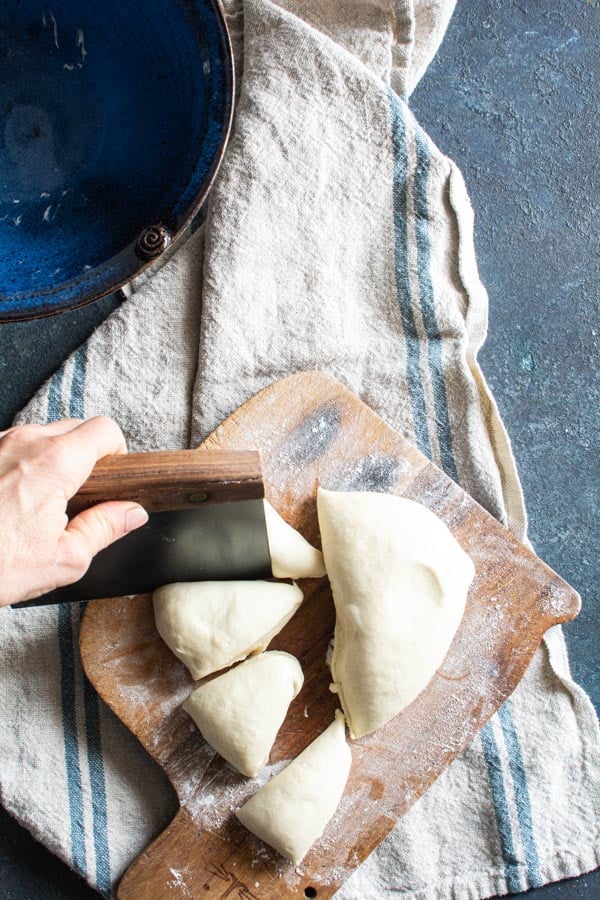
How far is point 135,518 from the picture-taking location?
1.07m

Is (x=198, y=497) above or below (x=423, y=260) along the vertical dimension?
below

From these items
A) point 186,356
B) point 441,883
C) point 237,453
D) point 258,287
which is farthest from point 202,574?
point 441,883

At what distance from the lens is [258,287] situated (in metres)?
1.45

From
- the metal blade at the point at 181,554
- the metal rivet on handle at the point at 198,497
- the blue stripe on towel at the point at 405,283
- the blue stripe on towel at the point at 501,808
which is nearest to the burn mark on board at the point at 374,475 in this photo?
the blue stripe on towel at the point at 405,283

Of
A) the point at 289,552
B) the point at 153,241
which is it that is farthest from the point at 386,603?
the point at 153,241

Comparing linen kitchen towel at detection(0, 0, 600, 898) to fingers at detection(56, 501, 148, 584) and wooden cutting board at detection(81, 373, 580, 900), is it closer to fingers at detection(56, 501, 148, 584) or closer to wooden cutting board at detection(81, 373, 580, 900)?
wooden cutting board at detection(81, 373, 580, 900)

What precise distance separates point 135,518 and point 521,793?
0.85 metres

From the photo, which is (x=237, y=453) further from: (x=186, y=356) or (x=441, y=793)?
(x=441, y=793)

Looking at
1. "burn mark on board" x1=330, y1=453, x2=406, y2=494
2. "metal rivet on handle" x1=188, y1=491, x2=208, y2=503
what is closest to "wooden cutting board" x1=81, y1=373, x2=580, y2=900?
"burn mark on board" x1=330, y1=453, x2=406, y2=494

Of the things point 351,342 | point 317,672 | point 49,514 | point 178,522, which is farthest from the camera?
point 351,342

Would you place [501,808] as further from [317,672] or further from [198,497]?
[198,497]

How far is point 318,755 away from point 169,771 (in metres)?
0.25

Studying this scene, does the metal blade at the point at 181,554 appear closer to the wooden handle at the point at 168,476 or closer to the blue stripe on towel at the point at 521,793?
the wooden handle at the point at 168,476

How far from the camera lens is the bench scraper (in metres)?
1.05
